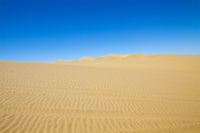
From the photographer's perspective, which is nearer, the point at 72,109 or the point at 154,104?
the point at 72,109

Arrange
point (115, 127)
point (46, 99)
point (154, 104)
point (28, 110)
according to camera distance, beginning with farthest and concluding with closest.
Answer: point (154, 104) → point (46, 99) → point (28, 110) → point (115, 127)

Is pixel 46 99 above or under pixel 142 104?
above

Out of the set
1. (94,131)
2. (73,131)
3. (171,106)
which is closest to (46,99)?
(73,131)

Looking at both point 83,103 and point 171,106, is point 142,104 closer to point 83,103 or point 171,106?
point 171,106

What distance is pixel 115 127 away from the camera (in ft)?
14.2

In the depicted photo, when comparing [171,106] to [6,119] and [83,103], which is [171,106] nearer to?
[83,103]

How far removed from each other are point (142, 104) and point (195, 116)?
2.68 m

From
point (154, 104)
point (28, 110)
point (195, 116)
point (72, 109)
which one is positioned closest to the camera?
point (28, 110)

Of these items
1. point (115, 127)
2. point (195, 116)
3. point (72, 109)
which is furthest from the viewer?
point (195, 116)

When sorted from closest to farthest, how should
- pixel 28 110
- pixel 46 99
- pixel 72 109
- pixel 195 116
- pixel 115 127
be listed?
pixel 115 127 → pixel 28 110 → pixel 72 109 → pixel 195 116 → pixel 46 99

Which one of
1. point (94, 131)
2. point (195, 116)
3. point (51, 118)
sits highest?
point (51, 118)

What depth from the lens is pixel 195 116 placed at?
18.5 feet

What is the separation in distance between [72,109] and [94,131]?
1753 millimetres

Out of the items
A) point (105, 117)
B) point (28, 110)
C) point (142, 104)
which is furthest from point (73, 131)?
point (142, 104)
